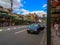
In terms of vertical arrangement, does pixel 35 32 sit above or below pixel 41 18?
below

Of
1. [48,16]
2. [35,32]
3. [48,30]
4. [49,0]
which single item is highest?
[49,0]

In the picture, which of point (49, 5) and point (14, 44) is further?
point (14, 44)

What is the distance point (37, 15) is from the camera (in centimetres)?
490

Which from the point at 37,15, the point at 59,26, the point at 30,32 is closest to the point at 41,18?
the point at 37,15

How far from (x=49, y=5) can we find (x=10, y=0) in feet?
5.35

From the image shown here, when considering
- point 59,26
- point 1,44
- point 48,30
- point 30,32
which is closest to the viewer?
point 48,30

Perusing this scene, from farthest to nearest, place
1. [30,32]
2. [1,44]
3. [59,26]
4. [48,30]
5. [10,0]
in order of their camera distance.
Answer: [30,32], [59,26], [1,44], [10,0], [48,30]

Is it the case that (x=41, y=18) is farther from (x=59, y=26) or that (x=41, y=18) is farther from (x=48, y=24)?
(x=59, y=26)

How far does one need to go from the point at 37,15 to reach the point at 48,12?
4.84ft

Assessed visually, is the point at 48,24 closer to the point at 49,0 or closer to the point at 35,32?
the point at 49,0

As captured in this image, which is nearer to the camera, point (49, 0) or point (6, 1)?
point (49, 0)

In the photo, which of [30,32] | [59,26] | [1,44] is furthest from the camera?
[30,32]

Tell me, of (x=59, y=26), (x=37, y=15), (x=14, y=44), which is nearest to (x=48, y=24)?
(x=37, y=15)

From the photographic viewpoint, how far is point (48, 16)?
3.42 meters
